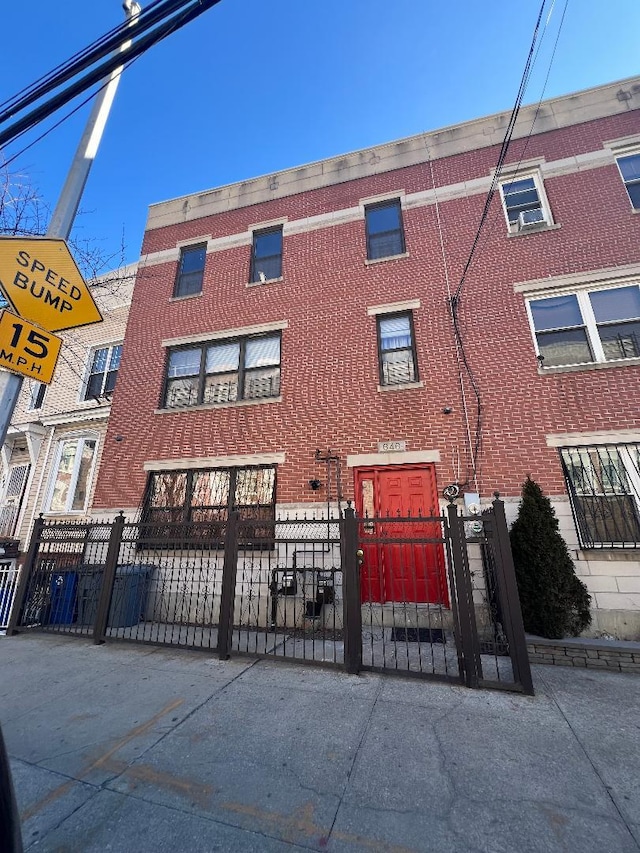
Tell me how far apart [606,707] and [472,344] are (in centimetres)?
666

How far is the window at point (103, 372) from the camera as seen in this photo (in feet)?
40.4

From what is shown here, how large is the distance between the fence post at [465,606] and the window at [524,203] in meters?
8.14

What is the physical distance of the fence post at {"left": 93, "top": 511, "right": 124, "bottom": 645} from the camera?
6406 millimetres

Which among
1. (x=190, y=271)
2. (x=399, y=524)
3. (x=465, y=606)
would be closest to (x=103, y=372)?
(x=190, y=271)

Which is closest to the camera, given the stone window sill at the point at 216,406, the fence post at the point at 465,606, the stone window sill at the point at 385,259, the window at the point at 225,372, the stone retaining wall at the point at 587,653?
the fence post at the point at 465,606

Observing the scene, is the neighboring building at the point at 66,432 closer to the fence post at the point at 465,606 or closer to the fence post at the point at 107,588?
the fence post at the point at 107,588

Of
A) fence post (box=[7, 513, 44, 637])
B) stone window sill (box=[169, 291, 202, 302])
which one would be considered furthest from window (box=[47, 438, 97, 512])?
stone window sill (box=[169, 291, 202, 302])

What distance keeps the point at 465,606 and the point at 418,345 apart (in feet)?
19.7

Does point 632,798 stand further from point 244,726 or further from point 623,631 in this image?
point 623,631

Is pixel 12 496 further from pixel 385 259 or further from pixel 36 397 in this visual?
pixel 385 259

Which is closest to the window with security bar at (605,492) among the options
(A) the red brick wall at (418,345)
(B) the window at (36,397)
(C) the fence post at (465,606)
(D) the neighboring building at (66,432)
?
(A) the red brick wall at (418,345)

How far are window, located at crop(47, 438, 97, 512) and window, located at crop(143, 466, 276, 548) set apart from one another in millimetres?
3228

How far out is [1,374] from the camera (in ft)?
10.3

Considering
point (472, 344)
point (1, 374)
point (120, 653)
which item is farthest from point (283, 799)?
point (472, 344)
